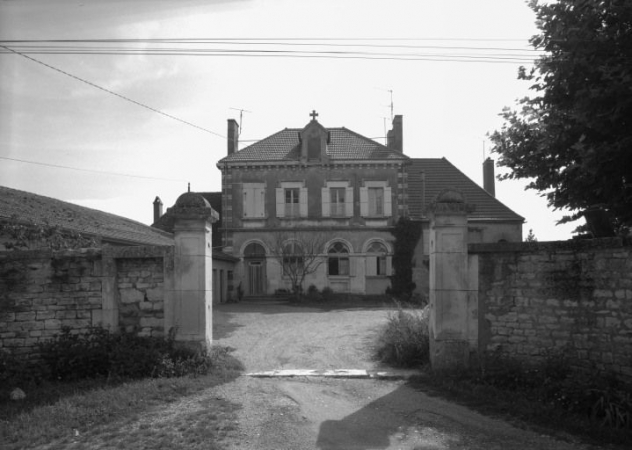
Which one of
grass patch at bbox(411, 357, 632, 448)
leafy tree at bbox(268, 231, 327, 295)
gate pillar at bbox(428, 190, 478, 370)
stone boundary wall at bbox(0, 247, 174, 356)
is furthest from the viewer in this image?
leafy tree at bbox(268, 231, 327, 295)

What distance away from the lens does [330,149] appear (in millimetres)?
27641

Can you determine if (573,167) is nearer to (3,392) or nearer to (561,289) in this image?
(561,289)

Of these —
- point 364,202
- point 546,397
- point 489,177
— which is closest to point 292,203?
point 364,202

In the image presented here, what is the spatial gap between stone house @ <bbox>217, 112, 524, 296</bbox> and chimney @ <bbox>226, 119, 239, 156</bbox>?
6.74 ft

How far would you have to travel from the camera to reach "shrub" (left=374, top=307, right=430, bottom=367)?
8.40m

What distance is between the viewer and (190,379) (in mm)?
7328

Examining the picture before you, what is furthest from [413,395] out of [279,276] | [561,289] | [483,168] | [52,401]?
[483,168]

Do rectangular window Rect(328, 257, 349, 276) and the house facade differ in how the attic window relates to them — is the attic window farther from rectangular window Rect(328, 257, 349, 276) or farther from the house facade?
rectangular window Rect(328, 257, 349, 276)

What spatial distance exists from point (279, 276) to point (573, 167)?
2062 cm

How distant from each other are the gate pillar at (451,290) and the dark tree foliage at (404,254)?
18.4m

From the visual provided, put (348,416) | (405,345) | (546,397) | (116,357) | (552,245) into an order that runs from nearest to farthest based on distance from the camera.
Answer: (348,416) → (546,397) → (552,245) → (116,357) → (405,345)

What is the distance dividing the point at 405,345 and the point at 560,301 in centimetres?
271

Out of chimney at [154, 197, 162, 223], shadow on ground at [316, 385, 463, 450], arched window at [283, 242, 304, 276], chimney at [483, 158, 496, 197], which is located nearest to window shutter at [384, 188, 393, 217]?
arched window at [283, 242, 304, 276]

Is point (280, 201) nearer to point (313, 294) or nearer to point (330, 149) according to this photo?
point (330, 149)
